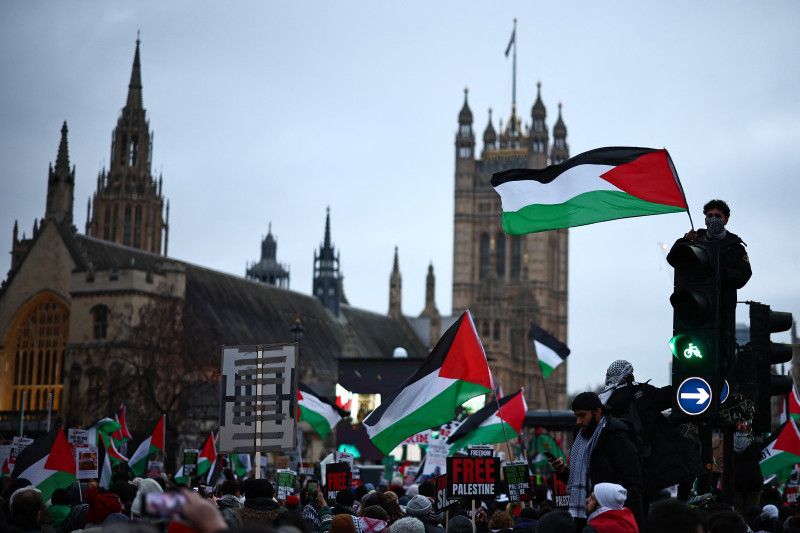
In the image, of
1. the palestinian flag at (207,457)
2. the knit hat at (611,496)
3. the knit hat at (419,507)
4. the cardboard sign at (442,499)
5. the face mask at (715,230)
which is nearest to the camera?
the knit hat at (611,496)

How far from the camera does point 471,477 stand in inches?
462

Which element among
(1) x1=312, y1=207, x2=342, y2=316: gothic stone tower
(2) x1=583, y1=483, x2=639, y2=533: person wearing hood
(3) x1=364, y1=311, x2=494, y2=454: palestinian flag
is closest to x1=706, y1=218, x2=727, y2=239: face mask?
(2) x1=583, y1=483, x2=639, y2=533: person wearing hood

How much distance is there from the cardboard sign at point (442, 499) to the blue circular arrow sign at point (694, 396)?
139 inches

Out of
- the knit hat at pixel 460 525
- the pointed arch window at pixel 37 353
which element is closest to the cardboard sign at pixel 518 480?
the knit hat at pixel 460 525

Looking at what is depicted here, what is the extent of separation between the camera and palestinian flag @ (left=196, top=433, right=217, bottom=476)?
25.2 m

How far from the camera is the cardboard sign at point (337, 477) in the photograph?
1512cm

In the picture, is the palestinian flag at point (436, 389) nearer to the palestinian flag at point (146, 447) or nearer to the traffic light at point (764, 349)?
the traffic light at point (764, 349)

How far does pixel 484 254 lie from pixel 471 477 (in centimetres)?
11089

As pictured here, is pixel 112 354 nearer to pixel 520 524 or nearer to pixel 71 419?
pixel 71 419

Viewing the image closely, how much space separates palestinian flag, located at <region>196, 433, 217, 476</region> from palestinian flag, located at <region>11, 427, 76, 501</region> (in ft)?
30.1

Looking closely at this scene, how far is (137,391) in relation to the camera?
155 ft

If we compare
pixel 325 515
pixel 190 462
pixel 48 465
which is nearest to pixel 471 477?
pixel 325 515

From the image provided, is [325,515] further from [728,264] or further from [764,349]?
[728,264]

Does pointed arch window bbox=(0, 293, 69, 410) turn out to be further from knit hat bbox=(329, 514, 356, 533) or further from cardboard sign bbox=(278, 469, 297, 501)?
knit hat bbox=(329, 514, 356, 533)
